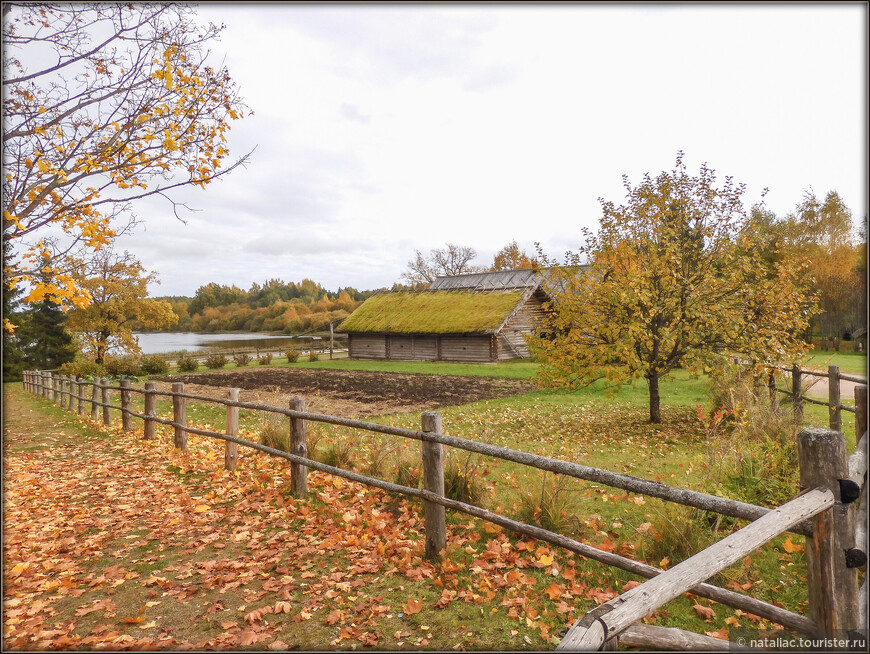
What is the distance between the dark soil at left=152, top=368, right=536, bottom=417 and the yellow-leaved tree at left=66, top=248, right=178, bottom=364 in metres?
2.82

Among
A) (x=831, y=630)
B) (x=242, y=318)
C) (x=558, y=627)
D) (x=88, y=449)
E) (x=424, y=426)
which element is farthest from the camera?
(x=242, y=318)

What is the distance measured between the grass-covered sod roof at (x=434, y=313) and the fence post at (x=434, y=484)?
20875 mm

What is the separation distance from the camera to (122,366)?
25547 mm

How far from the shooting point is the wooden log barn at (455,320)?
1026 inches

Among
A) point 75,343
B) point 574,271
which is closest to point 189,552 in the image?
point 574,271

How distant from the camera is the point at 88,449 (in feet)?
30.1

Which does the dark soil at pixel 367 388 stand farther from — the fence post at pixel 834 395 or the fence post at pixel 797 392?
the fence post at pixel 834 395

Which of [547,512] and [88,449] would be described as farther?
[88,449]

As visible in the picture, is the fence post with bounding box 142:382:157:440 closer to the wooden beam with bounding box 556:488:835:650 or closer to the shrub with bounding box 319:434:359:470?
the shrub with bounding box 319:434:359:470

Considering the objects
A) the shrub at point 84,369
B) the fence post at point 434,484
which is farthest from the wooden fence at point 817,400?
the shrub at point 84,369

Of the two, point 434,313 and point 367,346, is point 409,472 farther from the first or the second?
point 367,346

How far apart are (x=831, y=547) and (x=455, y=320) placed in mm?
24938

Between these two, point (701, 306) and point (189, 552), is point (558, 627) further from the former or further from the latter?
point (701, 306)

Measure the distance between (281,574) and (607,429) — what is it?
8.02 meters
